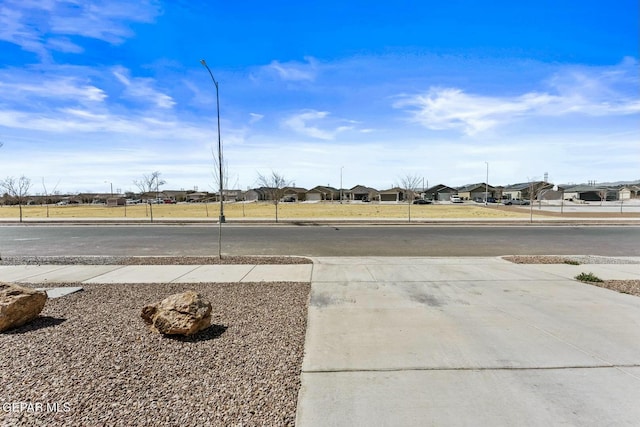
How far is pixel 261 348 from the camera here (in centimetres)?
378

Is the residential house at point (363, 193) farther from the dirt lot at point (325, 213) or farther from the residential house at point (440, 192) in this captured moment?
the dirt lot at point (325, 213)

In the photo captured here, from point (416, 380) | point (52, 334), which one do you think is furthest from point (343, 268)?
point (52, 334)

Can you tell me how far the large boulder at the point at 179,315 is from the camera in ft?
13.0

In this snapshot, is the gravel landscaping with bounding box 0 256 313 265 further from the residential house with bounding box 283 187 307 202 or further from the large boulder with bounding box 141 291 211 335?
the residential house with bounding box 283 187 307 202

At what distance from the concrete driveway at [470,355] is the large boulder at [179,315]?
1.36 metres

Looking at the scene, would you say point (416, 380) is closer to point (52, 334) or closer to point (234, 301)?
point (234, 301)

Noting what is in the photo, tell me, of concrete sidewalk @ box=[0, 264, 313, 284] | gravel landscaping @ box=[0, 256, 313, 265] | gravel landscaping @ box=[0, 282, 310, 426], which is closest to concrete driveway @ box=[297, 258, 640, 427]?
gravel landscaping @ box=[0, 282, 310, 426]

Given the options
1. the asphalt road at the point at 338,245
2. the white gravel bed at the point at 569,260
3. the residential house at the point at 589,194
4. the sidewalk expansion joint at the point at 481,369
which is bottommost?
the asphalt road at the point at 338,245

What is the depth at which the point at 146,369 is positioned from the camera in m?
3.27

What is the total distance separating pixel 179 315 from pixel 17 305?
7.04ft

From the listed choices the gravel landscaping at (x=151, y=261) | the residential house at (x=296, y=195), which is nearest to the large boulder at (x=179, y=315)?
the gravel landscaping at (x=151, y=261)

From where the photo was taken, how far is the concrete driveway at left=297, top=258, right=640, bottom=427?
2.72 meters

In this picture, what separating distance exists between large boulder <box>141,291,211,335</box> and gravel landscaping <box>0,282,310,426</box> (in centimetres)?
12

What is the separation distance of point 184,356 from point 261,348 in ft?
2.70
